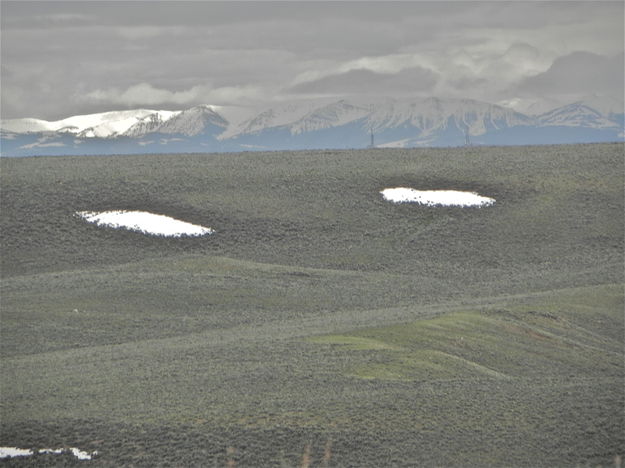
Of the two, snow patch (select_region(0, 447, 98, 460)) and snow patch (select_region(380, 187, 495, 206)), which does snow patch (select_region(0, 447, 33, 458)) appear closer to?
snow patch (select_region(0, 447, 98, 460))

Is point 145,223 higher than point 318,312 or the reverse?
higher

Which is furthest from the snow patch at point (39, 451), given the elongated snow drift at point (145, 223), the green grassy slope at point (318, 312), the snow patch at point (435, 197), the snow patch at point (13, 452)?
the snow patch at point (435, 197)

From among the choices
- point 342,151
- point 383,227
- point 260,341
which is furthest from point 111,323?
point 342,151

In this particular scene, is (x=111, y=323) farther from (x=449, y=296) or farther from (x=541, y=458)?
(x=541, y=458)

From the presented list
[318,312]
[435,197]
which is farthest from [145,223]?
[318,312]

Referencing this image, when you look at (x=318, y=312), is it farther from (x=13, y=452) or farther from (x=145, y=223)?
(x=145, y=223)

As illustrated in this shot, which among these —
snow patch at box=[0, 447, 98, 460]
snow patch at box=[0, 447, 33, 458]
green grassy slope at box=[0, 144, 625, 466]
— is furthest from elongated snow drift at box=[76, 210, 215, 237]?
snow patch at box=[0, 447, 98, 460]
